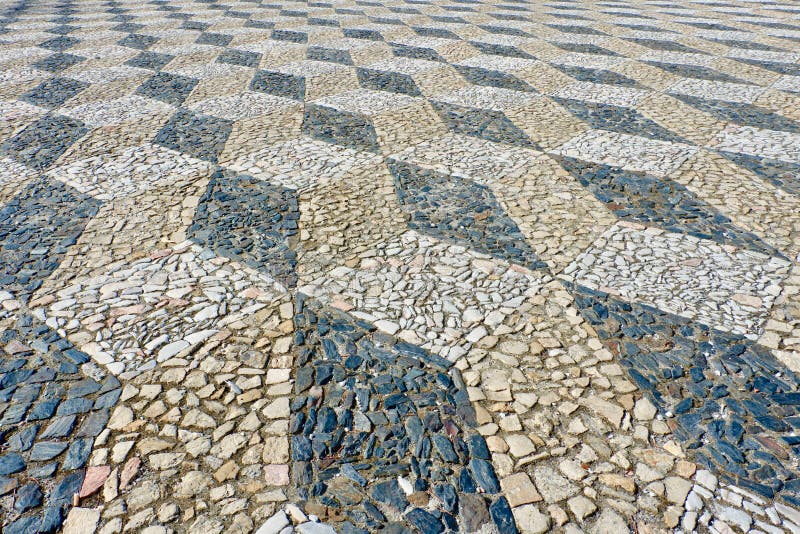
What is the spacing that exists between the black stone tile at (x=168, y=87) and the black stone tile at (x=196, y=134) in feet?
1.55

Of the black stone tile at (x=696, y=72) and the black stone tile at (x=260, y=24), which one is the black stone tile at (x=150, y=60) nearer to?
the black stone tile at (x=260, y=24)

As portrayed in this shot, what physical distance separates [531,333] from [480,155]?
197 cm

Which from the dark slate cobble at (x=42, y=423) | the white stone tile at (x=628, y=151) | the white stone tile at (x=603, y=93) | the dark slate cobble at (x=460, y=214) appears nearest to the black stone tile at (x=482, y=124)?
the white stone tile at (x=628, y=151)

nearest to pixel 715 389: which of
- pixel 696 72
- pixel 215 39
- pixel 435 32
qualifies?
pixel 696 72

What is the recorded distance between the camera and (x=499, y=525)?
4.98 feet

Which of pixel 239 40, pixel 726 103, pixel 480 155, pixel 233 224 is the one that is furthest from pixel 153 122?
pixel 726 103

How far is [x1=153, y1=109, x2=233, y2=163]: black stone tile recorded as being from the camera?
3941 millimetres

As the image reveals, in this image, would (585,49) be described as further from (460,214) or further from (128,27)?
(128,27)

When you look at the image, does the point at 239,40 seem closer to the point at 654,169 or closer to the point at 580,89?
the point at 580,89

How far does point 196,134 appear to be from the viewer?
4234 millimetres

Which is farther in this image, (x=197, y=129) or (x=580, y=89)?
(x=580, y=89)

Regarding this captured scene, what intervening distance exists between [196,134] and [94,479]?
3.15 metres

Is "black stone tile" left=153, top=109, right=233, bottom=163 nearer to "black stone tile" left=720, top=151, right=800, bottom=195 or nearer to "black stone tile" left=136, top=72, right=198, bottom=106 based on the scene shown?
"black stone tile" left=136, top=72, right=198, bottom=106

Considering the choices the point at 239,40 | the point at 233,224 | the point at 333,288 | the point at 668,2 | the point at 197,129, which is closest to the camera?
the point at 333,288
